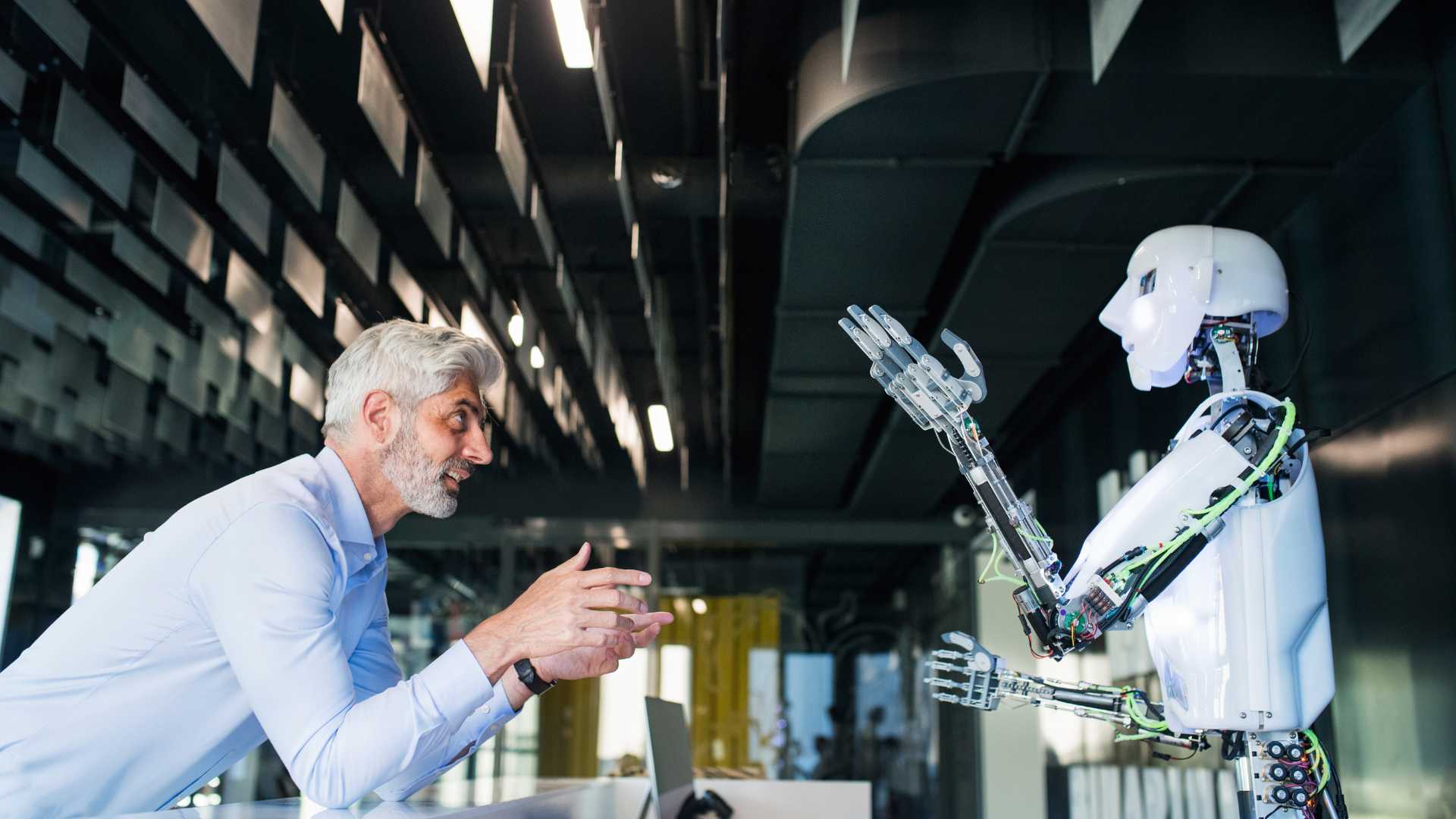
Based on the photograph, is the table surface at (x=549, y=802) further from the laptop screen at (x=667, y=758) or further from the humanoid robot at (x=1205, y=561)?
the humanoid robot at (x=1205, y=561)

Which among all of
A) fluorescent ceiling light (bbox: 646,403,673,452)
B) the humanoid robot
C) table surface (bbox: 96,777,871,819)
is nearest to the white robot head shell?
the humanoid robot

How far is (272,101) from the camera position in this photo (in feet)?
13.6

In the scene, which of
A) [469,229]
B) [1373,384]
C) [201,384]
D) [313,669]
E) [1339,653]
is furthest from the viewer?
[201,384]

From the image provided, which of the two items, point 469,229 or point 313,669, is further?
point 469,229

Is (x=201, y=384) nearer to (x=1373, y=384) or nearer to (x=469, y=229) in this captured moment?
(x=469, y=229)

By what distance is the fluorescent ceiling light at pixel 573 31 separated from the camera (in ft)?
11.3

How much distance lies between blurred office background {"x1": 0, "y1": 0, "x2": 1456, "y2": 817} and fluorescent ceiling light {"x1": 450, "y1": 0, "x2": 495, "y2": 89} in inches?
0.7

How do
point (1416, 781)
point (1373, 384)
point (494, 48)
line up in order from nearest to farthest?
point (1416, 781), point (1373, 384), point (494, 48)

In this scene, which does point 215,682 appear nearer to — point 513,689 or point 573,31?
point 513,689

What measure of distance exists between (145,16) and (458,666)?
378 cm

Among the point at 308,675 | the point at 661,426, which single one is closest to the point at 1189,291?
the point at 308,675

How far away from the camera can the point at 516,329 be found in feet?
22.6

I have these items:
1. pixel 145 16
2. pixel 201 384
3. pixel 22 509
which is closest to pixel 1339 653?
pixel 145 16

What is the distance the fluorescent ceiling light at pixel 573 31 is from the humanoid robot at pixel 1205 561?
4.45 ft
